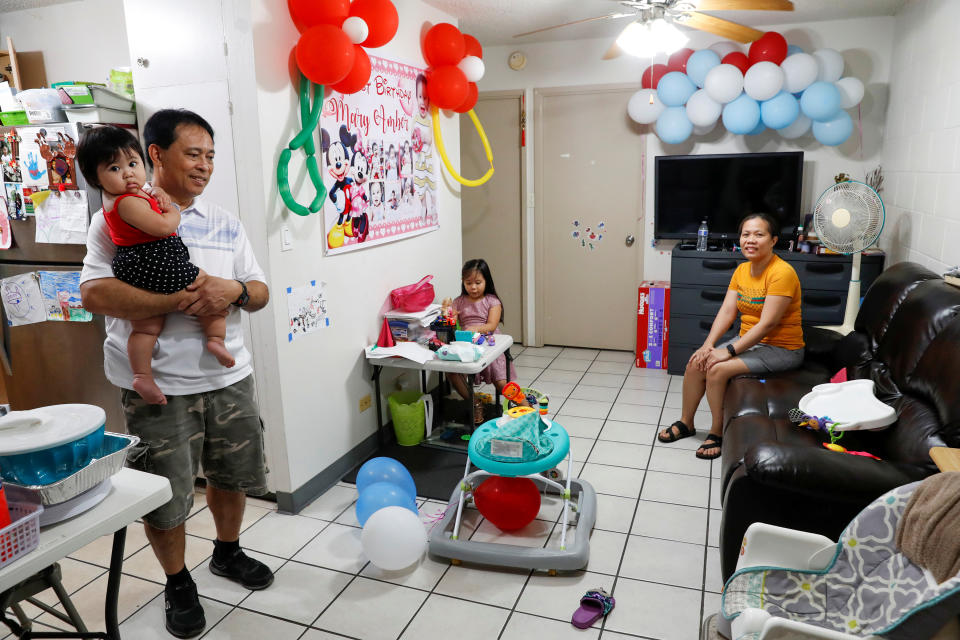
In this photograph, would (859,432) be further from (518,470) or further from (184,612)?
(184,612)

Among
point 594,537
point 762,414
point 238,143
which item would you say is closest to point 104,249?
point 238,143

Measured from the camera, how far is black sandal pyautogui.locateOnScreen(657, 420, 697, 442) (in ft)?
11.6

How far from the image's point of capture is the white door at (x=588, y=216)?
4.94 meters

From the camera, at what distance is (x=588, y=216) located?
5121 mm

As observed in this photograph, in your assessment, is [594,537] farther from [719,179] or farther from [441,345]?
[719,179]

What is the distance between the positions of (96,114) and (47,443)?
6.14ft


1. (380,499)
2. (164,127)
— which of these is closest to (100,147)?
(164,127)

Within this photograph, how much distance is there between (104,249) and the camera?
1.84 metres

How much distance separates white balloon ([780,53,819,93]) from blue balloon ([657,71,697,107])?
0.57 m

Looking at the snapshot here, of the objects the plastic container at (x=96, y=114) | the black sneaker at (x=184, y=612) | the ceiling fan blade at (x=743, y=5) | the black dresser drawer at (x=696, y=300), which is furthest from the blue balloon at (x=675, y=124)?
the black sneaker at (x=184, y=612)

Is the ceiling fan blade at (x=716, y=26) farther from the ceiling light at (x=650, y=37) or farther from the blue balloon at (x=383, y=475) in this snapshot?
the blue balloon at (x=383, y=475)

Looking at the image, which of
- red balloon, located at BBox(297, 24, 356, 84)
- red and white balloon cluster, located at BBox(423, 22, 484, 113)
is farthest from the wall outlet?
red and white balloon cluster, located at BBox(423, 22, 484, 113)

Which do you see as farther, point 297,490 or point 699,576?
point 297,490

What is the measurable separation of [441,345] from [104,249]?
1735mm
